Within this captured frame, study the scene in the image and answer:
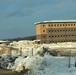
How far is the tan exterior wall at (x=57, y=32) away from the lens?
456 feet

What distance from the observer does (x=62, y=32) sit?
457ft

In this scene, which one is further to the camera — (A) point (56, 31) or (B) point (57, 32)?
(A) point (56, 31)

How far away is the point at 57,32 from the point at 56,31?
2.64 feet

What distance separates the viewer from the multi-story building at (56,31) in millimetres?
138875

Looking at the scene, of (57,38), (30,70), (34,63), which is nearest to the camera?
(30,70)

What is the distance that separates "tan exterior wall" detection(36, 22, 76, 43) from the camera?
139 metres

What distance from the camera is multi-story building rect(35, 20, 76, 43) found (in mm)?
138875

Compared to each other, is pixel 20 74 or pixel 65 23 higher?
pixel 65 23

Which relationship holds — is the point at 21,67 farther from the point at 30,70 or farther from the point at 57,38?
the point at 57,38

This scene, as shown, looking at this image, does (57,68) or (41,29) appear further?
(41,29)

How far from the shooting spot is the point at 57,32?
5512 inches

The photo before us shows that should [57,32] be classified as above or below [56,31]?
below

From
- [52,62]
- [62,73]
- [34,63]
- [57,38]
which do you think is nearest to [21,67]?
[34,63]

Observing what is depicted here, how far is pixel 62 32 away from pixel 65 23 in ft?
21.2
